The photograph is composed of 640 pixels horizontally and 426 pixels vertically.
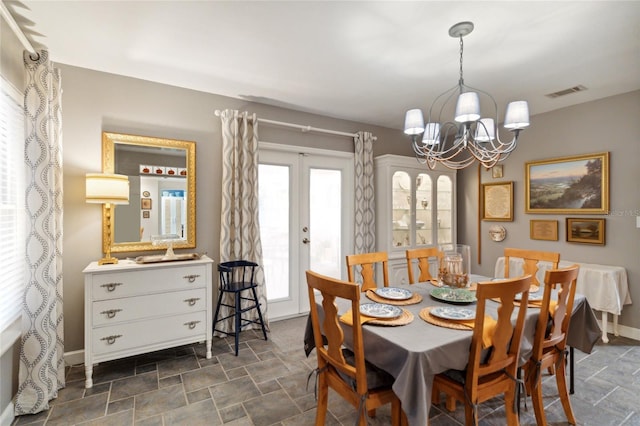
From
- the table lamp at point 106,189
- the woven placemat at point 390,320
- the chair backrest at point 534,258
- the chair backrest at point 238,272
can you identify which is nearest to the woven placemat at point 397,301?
the woven placemat at point 390,320

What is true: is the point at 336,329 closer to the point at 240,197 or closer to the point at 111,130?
the point at 240,197

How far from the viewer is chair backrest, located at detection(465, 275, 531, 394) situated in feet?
4.66

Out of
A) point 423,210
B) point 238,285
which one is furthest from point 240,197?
point 423,210

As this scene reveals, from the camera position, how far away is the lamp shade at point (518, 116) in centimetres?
204

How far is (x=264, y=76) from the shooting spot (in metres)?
2.92

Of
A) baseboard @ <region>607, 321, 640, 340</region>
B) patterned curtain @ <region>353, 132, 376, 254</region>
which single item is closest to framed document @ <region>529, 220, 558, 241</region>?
baseboard @ <region>607, 321, 640, 340</region>

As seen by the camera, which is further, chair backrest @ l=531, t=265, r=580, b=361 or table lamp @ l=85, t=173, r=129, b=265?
table lamp @ l=85, t=173, r=129, b=265

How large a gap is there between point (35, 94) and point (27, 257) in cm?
109

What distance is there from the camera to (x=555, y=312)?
1824 mm

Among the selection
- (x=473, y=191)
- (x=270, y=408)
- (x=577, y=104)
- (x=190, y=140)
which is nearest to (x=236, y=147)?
(x=190, y=140)

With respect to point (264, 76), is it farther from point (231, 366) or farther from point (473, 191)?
point (473, 191)

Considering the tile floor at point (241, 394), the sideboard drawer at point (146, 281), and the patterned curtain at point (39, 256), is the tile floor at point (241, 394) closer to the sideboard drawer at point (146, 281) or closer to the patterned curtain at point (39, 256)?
the patterned curtain at point (39, 256)

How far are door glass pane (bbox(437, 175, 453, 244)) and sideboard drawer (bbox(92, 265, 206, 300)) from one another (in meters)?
3.44

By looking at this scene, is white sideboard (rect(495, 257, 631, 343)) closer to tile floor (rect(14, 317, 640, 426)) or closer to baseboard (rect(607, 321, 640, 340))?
baseboard (rect(607, 321, 640, 340))
